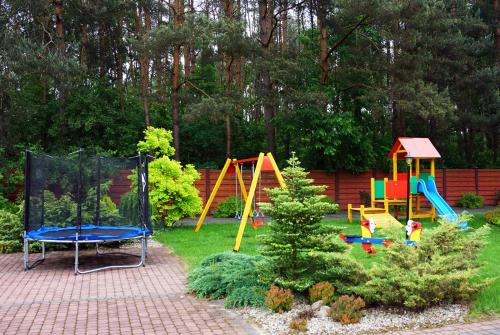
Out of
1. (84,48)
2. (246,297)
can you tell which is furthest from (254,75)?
(246,297)

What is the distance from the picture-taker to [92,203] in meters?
10.7

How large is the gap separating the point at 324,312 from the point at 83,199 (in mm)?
6379

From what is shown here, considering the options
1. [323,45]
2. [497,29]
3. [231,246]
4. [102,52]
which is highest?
[497,29]

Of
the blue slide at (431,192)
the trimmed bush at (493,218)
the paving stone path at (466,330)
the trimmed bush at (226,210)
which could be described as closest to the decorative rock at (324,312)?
the paving stone path at (466,330)

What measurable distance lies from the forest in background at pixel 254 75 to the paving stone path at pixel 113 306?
34.7ft

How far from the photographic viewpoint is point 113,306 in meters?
6.27

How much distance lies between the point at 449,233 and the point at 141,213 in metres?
5.77

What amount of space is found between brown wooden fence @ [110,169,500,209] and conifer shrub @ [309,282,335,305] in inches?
494

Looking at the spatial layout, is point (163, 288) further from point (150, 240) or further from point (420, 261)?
point (150, 240)

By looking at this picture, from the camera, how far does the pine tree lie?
6066 mm

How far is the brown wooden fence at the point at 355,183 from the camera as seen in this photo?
20.0 metres

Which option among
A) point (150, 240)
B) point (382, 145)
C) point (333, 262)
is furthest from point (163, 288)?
point (382, 145)

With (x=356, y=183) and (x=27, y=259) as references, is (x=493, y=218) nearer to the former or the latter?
(x=356, y=183)

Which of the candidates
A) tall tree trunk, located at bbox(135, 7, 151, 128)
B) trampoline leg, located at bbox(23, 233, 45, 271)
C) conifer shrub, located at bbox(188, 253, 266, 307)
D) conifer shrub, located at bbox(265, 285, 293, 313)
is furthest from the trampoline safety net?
tall tree trunk, located at bbox(135, 7, 151, 128)
